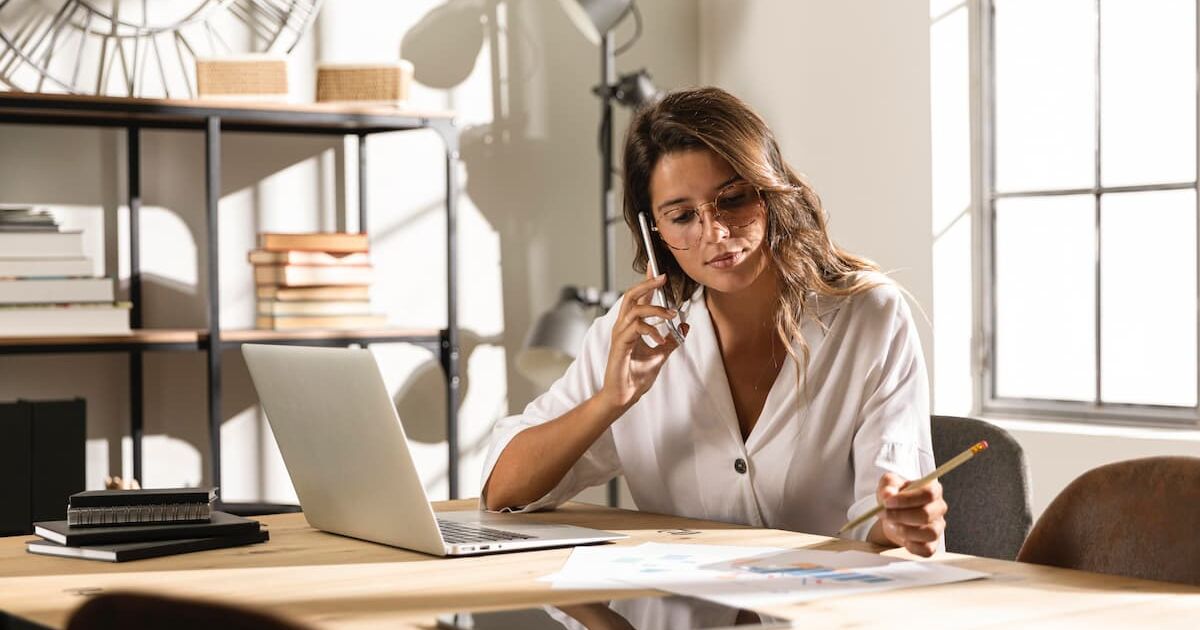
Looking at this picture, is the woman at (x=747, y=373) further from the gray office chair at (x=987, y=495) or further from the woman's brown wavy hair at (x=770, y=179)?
the gray office chair at (x=987, y=495)

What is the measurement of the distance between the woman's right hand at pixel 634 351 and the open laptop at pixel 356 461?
23 centimetres

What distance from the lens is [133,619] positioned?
0.78 m

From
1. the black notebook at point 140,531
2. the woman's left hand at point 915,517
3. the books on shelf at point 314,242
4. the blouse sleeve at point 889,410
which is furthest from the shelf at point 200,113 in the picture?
the woman's left hand at point 915,517

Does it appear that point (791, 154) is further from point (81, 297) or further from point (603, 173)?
point (81, 297)

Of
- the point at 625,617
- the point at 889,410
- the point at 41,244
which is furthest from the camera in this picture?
the point at 41,244

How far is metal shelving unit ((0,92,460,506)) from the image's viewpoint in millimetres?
2961

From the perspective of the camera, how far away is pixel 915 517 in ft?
5.10

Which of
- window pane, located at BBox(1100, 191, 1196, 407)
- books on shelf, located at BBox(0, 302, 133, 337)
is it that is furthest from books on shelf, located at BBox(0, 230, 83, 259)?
window pane, located at BBox(1100, 191, 1196, 407)

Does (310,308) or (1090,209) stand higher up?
(1090,209)

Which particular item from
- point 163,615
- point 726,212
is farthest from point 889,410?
point 163,615

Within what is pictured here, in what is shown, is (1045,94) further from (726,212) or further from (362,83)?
(726,212)

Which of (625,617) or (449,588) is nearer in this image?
(625,617)

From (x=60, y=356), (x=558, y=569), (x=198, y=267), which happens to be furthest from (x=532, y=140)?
(x=558, y=569)

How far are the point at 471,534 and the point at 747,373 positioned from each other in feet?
1.98
